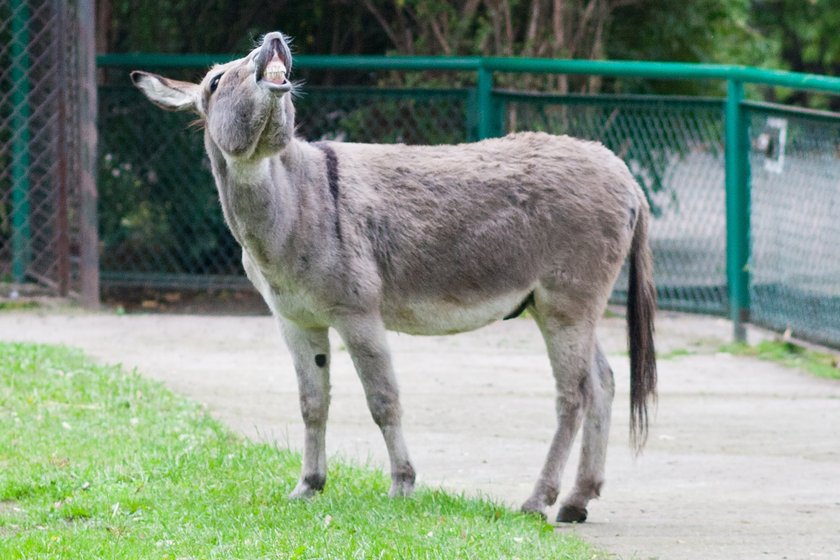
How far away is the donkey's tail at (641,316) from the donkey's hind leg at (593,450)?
138 mm

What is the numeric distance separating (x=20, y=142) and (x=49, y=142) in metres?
0.24

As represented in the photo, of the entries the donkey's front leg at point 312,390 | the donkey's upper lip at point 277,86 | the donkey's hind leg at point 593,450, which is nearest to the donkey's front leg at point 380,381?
the donkey's front leg at point 312,390

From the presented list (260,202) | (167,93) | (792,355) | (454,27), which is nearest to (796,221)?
(792,355)

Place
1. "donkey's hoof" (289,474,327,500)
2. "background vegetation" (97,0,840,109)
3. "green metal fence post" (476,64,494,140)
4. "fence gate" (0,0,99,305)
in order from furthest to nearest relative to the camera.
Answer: "background vegetation" (97,0,840,109) < "green metal fence post" (476,64,494,140) < "fence gate" (0,0,99,305) < "donkey's hoof" (289,474,327,500)

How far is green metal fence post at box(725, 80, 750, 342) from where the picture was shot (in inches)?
406

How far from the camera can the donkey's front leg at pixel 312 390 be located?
6.02m

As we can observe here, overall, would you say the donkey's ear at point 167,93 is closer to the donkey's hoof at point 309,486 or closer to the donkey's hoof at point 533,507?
the donkey's hoof at point 309,486

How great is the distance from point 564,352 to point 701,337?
496 centimetres

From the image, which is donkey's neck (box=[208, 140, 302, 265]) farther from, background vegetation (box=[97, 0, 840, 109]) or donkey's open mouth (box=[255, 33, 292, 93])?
background vegetation (box=[97, 0, 840, 109])

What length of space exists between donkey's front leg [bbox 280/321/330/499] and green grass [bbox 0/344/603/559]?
0.12m

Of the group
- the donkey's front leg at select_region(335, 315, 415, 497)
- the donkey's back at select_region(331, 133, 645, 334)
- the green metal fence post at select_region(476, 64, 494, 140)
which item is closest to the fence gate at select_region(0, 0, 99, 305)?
the green metal fence post at select_region(476, 64, 494, 140)

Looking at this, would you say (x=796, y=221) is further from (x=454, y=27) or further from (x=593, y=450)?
(x=593, y=450)

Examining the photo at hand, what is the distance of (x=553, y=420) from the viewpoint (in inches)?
313

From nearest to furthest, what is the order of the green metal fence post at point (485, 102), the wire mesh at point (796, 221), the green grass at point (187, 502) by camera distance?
1. the green grass at point (187, 502)
2. the wire mesh at point (796, 221)
3. the green metal fence post at point (485, 102)
